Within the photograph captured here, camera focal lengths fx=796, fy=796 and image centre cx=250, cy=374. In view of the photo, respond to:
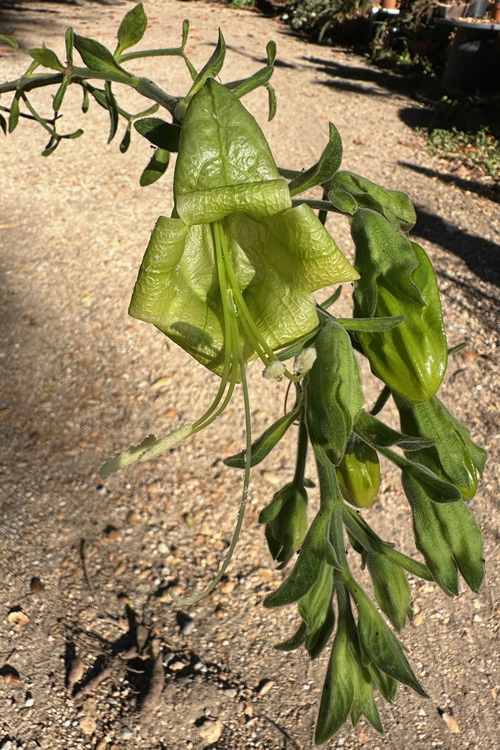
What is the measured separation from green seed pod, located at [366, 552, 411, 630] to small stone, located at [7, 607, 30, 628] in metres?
1.19

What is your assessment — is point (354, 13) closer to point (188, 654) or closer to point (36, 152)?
point (36, 152)

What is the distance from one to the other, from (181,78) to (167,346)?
3.54 meters

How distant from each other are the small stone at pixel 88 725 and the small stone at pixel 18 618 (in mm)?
262

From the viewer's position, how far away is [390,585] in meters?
0.76

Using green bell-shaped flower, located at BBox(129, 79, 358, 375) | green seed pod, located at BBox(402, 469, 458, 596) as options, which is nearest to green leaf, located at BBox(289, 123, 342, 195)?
green bell-shaped flower, located at BBox(129, 79, 358, 375)

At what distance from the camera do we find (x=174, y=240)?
0.53 m

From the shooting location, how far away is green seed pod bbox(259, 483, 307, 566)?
0.80 metres

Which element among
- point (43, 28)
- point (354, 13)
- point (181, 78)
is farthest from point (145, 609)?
point (354, 13)

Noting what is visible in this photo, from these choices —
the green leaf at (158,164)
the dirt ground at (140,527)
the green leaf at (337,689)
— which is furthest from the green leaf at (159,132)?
the dirt ground at (140,527)

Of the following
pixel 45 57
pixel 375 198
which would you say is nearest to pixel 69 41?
pixel 45 57

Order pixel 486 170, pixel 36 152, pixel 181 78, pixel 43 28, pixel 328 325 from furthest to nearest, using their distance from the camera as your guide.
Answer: pixel 43 28 < pixel 181 78 < pixel 486 170 < pixel 36 152 < pixel 328 325

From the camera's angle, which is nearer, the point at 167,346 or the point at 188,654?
the point at 188,654

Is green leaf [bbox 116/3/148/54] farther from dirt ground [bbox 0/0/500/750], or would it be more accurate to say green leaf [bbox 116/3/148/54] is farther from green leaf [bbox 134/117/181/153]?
dirt ground [bbox 0/0/500/750]

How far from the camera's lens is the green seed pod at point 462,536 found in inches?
30.0
